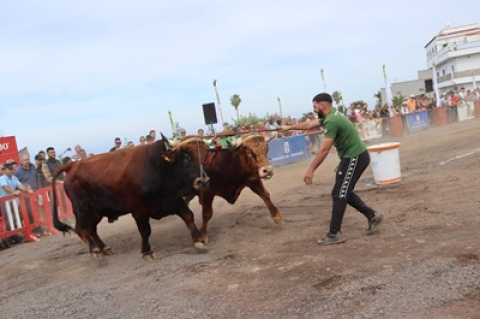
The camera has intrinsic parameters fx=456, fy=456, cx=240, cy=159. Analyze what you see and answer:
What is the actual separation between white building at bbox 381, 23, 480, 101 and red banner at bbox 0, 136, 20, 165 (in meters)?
49.1

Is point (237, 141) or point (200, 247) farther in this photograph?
point (237, 141)

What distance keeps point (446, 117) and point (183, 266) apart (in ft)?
69.8

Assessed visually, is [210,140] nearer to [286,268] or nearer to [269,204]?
[269,204]

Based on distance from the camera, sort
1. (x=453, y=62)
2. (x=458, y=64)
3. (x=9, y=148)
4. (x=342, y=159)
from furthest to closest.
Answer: (x=453, y=62) → (x=458, y=64) → (x=9, y=148) → (x=342, y=159)

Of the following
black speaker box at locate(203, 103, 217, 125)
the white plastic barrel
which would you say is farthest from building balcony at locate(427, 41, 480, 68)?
the white plastic barrel

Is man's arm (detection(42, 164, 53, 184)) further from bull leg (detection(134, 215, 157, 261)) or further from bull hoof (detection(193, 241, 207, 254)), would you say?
bull hoof (detection(193, 241, 207, 254))

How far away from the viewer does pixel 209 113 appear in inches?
608

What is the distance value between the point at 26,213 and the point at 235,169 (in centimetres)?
485

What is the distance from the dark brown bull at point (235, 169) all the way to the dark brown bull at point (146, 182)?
546 mm

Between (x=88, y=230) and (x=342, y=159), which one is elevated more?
(x=342, y=159)

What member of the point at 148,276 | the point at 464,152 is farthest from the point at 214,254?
the point at 464,152

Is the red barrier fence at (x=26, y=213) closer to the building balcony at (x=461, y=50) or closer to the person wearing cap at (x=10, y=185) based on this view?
the person wearing cap at (x=10, y=185)

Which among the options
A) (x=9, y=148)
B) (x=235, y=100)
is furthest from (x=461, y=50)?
(x=9, y=148)

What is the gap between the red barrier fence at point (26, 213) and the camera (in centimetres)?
898
